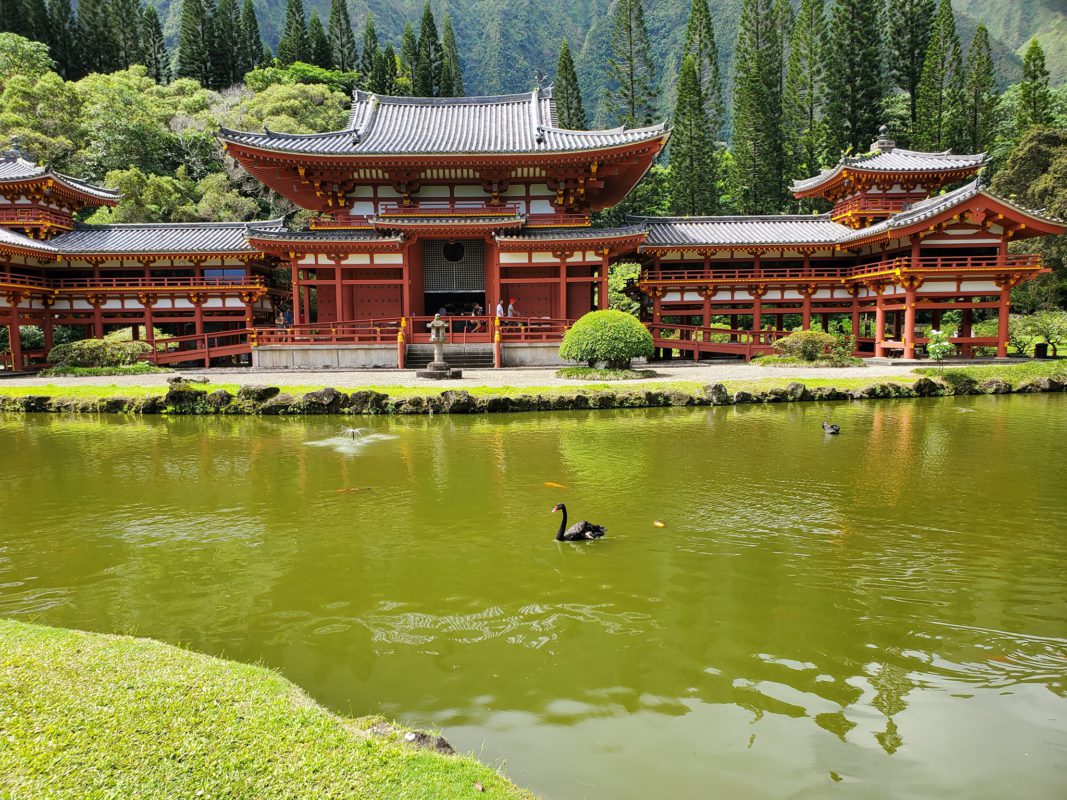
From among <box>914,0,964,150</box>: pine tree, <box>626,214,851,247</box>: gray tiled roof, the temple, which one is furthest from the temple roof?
<box>914,0,964,150</box>: pine tree

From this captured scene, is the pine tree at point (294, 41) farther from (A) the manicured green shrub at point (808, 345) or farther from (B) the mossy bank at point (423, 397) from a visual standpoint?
(A) the manicured green shrub at point (808, 345)

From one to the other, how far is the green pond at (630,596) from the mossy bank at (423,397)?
4342mm

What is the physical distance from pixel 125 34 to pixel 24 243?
36759 mm

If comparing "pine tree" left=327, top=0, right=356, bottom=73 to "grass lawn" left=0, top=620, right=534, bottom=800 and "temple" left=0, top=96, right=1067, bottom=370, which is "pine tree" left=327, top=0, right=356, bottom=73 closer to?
"temple" left=0, top=96, right=1067, bottom=370

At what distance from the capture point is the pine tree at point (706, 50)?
1767 inches

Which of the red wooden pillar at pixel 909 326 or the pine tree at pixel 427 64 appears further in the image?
the pine tree at pixel 427 64

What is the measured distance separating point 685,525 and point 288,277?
30.2m

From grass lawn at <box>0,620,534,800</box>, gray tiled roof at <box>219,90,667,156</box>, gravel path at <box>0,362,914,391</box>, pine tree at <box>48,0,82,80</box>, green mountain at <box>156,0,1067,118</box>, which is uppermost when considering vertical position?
green mountain at <box>156,0,1067,118</box>

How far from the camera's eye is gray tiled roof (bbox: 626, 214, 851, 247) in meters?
25.6

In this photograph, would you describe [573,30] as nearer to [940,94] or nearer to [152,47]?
[152,47]

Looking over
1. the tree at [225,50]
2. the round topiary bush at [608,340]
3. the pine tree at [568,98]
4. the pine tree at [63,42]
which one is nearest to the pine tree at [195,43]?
the tree at [225,50]

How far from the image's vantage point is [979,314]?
113 ft

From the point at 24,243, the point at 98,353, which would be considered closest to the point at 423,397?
the point at 98,353

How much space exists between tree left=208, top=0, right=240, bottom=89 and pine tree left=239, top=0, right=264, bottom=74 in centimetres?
51
